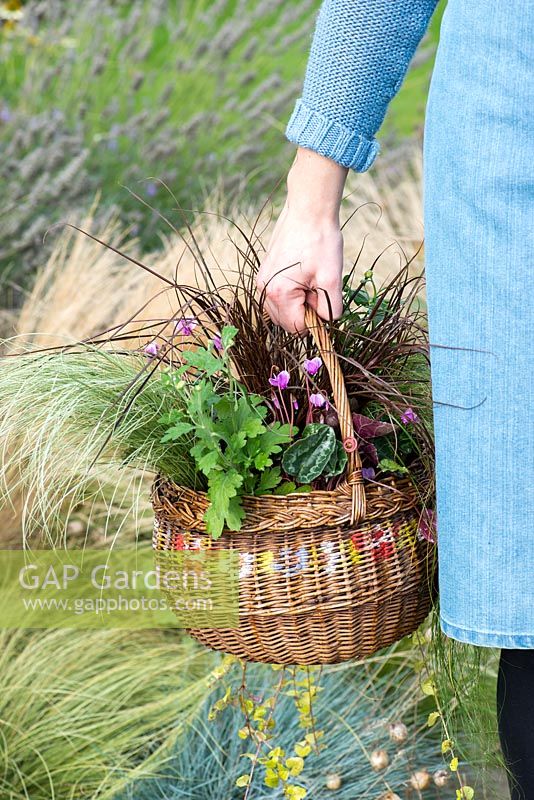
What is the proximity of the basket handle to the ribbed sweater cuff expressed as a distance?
0.16 meters

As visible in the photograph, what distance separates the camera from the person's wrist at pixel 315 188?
94 cm

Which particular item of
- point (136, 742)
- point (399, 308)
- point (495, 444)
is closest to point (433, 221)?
point (495, 444)

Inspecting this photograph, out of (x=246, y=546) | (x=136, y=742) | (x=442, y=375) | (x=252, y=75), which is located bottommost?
(x=136, y=742)

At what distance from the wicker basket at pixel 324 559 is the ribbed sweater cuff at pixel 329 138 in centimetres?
16

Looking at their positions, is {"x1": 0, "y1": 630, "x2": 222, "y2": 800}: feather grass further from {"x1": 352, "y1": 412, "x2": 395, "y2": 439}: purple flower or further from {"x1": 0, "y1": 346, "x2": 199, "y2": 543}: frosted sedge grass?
{"x1": 352, "y1": 412, "x2": 395, "y2": 439}: purple flower

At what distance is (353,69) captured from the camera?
0.92 m

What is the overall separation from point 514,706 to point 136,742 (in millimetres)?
897

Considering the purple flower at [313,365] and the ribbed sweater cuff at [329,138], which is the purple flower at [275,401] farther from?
the ribbed sweater cuff at [329,138]

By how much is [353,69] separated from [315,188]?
118 millimetres

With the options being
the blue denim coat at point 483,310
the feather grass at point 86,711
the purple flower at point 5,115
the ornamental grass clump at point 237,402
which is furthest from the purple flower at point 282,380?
the purple flower at point 5,115

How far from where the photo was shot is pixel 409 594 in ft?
3.56

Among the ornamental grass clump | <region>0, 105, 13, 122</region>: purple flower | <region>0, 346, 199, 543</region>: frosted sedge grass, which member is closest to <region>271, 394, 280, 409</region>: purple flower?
the ornamental grass clump

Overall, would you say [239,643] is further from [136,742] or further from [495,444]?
[136,742]

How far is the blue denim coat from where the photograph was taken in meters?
0.81
